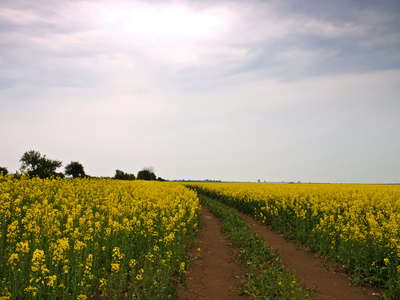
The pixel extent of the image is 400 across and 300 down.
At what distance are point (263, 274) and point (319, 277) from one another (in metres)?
1.88

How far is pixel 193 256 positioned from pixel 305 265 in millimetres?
3908

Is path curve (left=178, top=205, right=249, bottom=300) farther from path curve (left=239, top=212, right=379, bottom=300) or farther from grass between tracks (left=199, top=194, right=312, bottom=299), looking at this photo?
path curve (left=239, top=212, right=379, bottom=300)

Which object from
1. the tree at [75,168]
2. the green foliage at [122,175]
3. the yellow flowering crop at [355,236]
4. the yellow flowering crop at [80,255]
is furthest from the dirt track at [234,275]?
the tree at [75,168]

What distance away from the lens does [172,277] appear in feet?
27.3

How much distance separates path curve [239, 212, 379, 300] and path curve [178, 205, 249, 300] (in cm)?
189

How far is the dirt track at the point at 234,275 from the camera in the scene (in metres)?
7.78

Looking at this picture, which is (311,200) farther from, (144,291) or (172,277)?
(144,291)

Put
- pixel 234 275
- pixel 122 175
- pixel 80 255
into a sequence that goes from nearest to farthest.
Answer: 1. pixel 80 255
2. pixel 234 275
3. pixel 122 175

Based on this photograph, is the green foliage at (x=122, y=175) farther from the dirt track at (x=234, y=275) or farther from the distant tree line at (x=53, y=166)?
the dirt track at (x=234, y=275)

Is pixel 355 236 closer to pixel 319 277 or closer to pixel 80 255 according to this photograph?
pixel 319 277

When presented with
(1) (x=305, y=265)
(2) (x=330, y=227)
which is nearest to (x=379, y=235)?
(1) (x=305, y=265)

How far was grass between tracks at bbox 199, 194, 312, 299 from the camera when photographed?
7432 millimetres

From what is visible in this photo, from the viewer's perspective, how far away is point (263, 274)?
8.77 meters

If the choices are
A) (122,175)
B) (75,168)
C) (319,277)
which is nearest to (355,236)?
(319,277)
